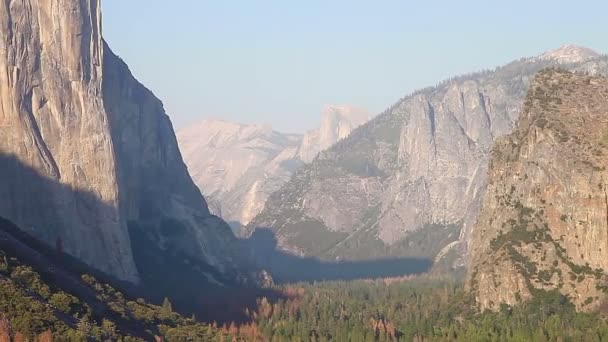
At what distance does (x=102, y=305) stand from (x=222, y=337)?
70.9 ft

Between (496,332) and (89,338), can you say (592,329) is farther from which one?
(89,338)

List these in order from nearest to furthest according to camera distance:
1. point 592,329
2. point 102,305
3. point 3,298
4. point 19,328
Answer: point 19,328, point 3,298, point 102,305, point 592,329

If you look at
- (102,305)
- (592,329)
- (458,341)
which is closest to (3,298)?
(102,305)

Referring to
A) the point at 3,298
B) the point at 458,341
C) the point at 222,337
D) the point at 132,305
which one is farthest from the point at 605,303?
the point at 3,298

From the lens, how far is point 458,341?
182 meters

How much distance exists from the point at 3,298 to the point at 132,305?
2003 inches

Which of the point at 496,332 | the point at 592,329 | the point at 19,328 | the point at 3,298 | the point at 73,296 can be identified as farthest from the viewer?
the point at 496,332

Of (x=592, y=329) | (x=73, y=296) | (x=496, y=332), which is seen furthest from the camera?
(x=496, y=332)

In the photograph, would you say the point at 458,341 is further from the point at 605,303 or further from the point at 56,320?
the point at 56,320

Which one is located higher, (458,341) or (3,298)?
(3,298)

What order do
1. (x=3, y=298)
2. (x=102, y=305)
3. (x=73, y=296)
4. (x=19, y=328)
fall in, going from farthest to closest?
(x=102, y=305) < (x=73, y=296) < (x=3, y=298) < (x=19, y=328)

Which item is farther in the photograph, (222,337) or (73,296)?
(222,337)

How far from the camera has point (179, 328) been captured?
581ft

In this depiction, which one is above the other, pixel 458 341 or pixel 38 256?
pixel 38 256
